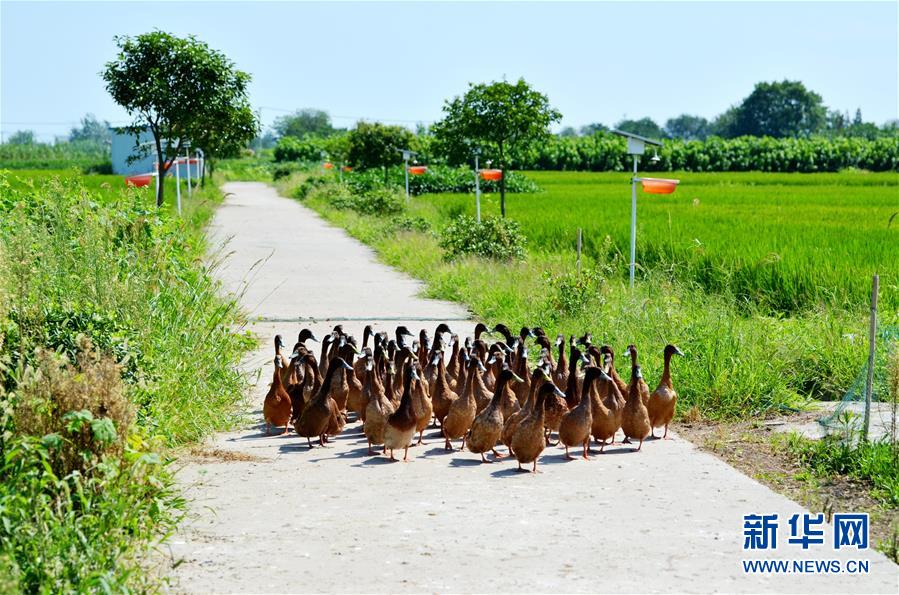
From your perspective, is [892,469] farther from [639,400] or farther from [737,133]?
[737,133]

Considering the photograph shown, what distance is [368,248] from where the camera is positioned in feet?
85.1

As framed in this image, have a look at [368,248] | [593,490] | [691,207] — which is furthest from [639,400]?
[691,207]

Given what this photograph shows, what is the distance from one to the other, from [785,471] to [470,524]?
2.62 meters

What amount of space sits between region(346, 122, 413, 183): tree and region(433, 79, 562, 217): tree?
2124cm

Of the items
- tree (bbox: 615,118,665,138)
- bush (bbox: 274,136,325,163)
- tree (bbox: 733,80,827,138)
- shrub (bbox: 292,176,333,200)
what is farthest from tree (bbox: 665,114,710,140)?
shrub (bbox: 292,176,333,200)

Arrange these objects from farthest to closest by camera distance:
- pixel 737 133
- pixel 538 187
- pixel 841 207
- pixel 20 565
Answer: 1. pixel 737 133
2. pixel 538 187
3. pixel 841 207
4. pixel 20 565

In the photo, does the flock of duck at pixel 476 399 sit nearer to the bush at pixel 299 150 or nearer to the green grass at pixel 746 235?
the green grass at pixel 746 235

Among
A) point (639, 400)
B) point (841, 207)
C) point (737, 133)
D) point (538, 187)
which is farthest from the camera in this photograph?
point (737, 133)

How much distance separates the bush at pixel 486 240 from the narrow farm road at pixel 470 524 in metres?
10.9

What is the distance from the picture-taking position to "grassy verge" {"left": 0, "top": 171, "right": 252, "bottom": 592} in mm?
5180

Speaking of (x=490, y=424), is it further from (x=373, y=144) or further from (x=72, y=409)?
(x=373, y=144)

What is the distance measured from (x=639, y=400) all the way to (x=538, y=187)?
125 feet

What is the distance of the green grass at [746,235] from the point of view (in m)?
14.2

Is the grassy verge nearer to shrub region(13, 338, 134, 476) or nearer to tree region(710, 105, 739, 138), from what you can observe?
shrub region(13, 338, 134, 476)
